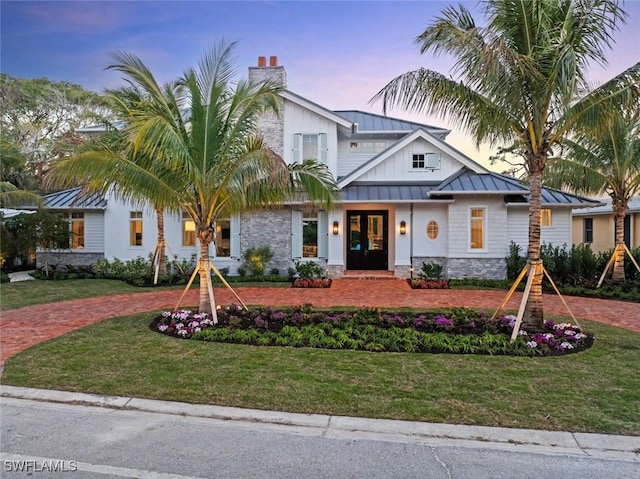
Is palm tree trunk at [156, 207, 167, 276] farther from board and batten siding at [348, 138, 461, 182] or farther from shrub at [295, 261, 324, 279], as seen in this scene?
board and batten siding at [348, 138, 461, 182]

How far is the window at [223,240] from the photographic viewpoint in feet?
52.7

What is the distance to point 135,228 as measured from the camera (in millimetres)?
16531

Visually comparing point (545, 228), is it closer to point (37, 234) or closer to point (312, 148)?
point (312, 148)

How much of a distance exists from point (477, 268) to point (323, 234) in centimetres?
583

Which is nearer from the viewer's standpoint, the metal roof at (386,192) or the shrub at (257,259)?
the metal roof at (386,192)

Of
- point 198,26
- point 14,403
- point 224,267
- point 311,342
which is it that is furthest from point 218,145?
point 224,267

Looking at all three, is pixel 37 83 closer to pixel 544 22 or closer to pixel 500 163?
pixel 544 22

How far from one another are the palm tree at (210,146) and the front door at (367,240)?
8228 mm

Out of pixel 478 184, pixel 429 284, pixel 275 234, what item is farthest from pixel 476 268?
pixel 275 234

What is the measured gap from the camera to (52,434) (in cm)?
374

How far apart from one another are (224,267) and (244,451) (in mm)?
12820

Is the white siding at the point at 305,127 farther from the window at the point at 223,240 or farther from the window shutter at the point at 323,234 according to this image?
the window at the point at 223,240

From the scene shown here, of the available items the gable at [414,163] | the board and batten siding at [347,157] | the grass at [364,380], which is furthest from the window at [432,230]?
the grass at [364,380]

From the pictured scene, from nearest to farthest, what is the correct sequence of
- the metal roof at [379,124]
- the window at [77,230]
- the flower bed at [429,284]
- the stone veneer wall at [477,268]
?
the flower bed at [429,284], the stone veneer wall at [477,268], the window at [77,230], the metal roof at [379,124]
